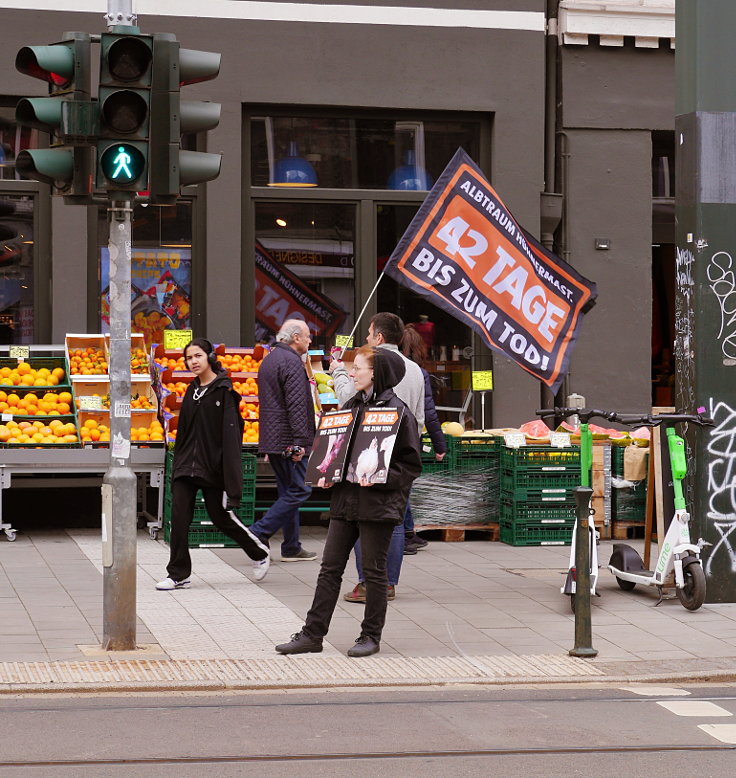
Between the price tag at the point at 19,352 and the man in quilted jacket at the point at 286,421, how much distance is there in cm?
331

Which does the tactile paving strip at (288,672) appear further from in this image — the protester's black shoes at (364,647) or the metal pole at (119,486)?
the metal pole at (119,486)

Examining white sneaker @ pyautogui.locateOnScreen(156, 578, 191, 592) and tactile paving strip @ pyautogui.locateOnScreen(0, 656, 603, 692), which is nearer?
tactile paving strip @ pyautogui.locateOnScreen(0, 656, 603, 692)

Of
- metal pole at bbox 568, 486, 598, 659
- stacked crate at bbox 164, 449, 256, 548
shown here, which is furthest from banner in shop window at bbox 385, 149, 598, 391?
metal pole at bbox 568, 486, 598, 659

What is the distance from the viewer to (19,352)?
541 inches

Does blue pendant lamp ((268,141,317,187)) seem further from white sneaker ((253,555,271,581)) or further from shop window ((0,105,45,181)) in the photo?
white sneaker ((253,555,271,581))

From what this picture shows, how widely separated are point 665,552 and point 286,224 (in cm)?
685

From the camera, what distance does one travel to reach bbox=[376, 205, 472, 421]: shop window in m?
15.5

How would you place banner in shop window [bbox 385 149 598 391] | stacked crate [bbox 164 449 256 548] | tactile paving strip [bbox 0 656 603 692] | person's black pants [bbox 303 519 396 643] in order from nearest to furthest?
tactile paving strip [bbox 0 656 603 692] → person's black pants [bbox 303 519 396 643] → banner in shop window [bbox 385 149 598 391] → stacked crate [bbox 164 449 256 548]

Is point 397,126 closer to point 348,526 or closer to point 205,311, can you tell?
point 205,311

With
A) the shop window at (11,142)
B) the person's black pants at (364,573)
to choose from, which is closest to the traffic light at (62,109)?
the person's black pants at (364,573)

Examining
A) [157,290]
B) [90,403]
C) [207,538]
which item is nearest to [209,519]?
[207,538]

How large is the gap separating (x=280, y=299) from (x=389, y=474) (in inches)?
288

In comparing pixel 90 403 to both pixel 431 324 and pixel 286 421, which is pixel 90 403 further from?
pixel 431 324

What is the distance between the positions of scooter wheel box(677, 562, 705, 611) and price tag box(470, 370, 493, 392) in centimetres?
541
